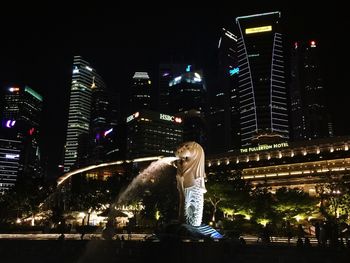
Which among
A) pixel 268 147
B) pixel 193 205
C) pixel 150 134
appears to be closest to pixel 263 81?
pixel 150 134

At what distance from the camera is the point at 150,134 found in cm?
17375

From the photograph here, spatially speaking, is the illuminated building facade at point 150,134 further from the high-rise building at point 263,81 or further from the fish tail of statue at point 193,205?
the fish tail of statue at point 193,205

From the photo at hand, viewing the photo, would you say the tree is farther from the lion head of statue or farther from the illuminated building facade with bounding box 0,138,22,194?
the illuminated building facade with bounding box 0,138,22,194

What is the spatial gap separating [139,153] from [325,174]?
94.5m

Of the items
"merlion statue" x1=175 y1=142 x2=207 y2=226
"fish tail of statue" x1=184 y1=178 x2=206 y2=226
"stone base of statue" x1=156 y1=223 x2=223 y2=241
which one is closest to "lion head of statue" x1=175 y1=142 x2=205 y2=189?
"merlion statue" x1=175 y1=142 x2=207 y2=226

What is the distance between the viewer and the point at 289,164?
109 metres

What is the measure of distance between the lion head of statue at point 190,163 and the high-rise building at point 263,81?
5645 inches

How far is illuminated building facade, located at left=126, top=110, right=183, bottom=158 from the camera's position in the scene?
568ft

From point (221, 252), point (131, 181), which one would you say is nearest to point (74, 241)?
point (221, 252)

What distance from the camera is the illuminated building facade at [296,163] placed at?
9906 centimetres

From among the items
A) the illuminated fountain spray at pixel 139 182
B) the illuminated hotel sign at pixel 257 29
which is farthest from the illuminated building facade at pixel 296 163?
the illuminated hotel sign at pixel 257 29

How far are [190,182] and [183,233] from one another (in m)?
3.68

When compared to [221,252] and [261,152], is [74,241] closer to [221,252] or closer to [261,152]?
[221,252]

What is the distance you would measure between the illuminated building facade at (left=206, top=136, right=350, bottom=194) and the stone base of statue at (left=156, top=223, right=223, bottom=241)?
212 feet
